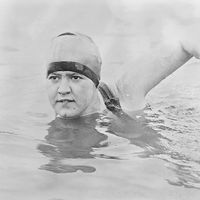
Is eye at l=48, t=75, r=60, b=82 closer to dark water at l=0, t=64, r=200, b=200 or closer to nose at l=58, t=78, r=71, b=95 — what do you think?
nose at l=58, t=78, r=71, b=95

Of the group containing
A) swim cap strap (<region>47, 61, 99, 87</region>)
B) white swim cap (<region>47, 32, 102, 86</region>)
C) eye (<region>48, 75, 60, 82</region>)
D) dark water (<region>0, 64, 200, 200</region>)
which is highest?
white swim cap (<region>47, 32, 102, 86</region>)

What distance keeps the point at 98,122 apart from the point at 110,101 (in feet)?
0.83

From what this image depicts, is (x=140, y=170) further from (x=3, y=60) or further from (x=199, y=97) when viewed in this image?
(x=3, y=60)

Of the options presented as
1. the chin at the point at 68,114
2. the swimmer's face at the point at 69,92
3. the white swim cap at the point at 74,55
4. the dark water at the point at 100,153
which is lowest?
the dark water at the point at 100,153

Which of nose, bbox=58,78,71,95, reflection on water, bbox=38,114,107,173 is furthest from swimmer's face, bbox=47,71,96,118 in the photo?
reflection on water, bbox=38,114,107,173

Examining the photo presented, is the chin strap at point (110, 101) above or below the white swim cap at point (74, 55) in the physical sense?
below

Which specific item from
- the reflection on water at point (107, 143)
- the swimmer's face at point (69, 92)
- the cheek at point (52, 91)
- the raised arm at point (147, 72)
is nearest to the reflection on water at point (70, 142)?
the reflection on water at point (107, 143)

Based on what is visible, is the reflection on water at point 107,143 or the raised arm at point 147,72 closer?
the reflection on water at point 107,143

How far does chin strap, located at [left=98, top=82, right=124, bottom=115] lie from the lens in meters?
5.36

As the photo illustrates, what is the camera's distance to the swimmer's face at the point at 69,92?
16.7 feet

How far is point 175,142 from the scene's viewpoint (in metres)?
4.57

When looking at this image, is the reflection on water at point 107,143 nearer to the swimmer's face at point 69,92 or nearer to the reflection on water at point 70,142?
the reflection on water at point 70,142

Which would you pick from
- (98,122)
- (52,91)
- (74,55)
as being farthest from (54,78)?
(98,122)

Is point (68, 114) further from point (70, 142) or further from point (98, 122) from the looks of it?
point (70, 142)
